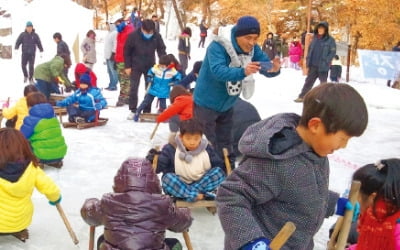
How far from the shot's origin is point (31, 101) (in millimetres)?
5332

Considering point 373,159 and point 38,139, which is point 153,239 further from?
point 373,159

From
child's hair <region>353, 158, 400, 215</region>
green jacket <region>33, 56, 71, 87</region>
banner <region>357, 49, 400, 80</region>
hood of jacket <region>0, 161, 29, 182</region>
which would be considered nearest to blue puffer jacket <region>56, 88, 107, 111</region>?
green jacket <region>33, 56, 71, 87</region>

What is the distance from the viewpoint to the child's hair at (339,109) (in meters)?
1.71

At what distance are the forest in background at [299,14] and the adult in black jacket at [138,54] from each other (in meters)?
9.21

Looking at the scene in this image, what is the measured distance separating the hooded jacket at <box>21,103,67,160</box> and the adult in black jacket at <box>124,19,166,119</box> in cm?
300

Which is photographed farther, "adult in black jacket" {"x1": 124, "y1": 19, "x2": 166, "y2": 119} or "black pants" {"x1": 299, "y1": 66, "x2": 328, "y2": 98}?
"black pants" {"x1": 299, "y1": 66, "x2": 328, "y2": 98}

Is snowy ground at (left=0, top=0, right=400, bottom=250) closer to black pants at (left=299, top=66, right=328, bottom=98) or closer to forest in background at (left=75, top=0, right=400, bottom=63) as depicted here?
black pants at (left=299, top=66, right=328, bottom=98)

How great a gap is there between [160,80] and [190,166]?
416cm

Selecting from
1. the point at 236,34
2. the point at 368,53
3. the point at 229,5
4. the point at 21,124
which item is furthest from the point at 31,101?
the point at 229,5

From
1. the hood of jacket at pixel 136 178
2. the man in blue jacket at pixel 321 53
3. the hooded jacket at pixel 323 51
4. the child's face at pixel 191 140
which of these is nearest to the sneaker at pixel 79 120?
the child's face at pixel 191 140

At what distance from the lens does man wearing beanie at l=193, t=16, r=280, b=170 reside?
4250mm

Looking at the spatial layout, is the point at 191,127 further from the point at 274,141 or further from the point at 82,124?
the point at 82,124

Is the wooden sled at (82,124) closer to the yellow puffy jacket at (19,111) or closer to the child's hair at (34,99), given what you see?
the yellow puffy jacket at (19,111)

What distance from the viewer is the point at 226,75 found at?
13.5ft
